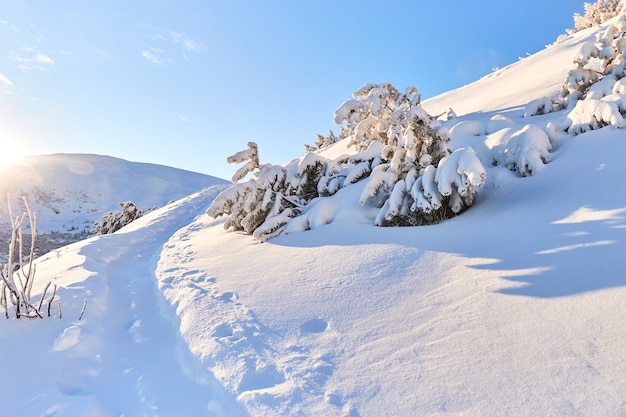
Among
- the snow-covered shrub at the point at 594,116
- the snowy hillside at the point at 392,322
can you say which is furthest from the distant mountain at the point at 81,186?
the snow-covered shrub at the point at 594,116

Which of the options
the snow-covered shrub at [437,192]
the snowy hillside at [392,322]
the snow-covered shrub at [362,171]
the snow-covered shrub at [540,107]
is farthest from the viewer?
the snow-covered shrub at [540,107]

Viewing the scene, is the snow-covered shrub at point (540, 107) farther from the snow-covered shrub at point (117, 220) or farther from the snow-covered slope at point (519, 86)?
the snow-covered shrub at point (117, 220)

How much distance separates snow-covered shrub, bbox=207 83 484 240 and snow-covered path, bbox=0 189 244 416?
2.23m


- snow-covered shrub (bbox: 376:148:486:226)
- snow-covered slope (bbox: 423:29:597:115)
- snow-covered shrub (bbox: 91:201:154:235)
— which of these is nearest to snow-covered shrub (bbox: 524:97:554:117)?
snow-covered slope (bbox: 423:29:597:115)

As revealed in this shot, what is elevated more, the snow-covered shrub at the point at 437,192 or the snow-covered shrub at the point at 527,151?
the snow-covered shrub at the point at 527,151

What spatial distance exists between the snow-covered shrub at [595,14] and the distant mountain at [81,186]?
28.9 m

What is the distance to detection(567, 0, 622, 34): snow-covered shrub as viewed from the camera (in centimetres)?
1575

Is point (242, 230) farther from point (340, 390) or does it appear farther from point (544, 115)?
point (544, 115)

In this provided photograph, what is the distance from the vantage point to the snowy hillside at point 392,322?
6.29 feet

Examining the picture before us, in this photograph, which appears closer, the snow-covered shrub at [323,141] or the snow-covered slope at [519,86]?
the snow-covered slope at [519,86]

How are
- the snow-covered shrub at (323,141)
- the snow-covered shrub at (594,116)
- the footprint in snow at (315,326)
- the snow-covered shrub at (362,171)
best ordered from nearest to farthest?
the footprint in snow at (315,326)
the snow-covered shrub at (594,116)
the snow-covered shrub at (362,171)
the snow-covered shrub at (323,141)

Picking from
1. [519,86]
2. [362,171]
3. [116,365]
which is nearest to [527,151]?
[362,171]

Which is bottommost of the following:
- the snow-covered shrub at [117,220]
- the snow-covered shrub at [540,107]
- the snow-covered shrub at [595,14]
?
the snow-covered shrub at [117,220]

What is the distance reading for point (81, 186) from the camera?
35500 mm
